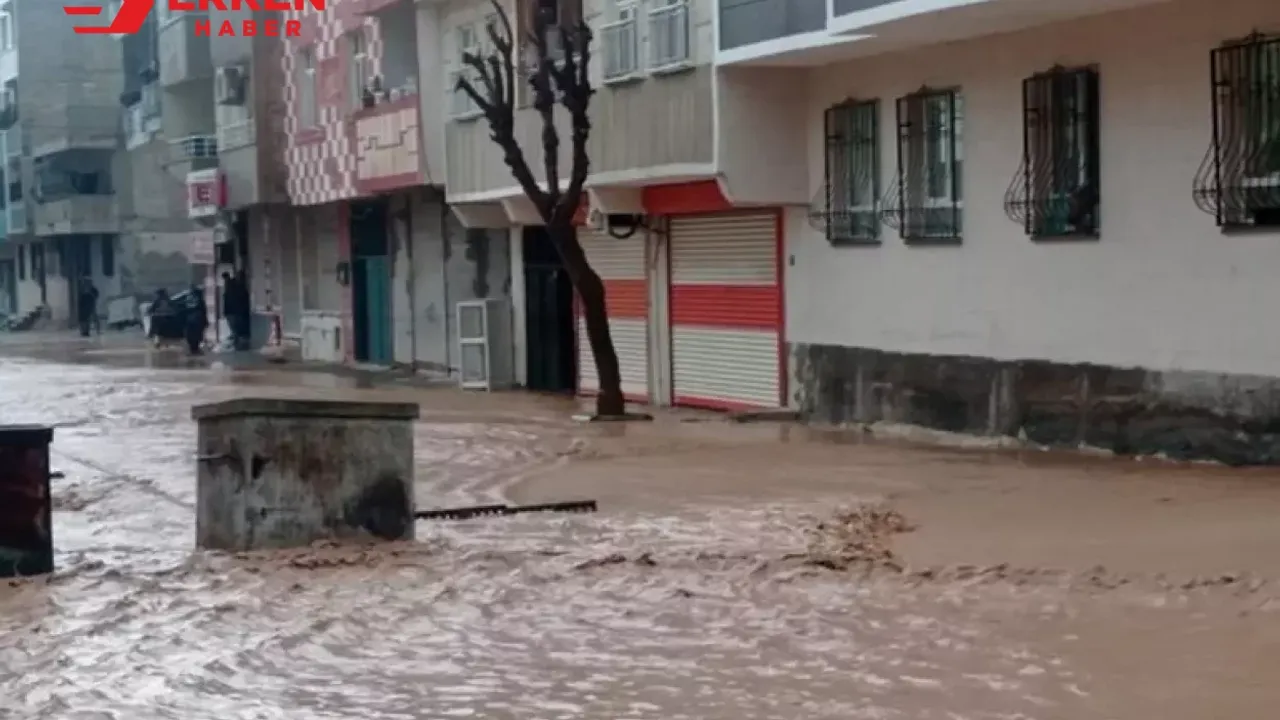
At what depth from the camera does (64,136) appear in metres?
64.9

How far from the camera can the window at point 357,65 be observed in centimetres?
3334

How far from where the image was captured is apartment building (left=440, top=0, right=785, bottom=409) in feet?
69.1

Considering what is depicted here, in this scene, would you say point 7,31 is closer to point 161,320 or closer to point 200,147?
point 161,320

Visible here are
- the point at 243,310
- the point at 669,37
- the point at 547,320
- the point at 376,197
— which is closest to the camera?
the point at 669,37

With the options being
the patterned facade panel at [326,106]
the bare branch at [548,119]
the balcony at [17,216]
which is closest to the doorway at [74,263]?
the balcony at [17,216]

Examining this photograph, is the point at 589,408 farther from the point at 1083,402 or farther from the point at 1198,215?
the point at 1198,215

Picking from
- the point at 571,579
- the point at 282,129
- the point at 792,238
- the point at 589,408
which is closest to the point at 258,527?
the point at 571,579

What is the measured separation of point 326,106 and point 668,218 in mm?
13081

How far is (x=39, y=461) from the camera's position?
10.6 m

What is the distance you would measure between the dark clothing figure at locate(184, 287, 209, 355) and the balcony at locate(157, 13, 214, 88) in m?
5.25

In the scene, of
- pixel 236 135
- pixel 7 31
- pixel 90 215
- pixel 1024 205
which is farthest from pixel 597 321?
pixel 7 31

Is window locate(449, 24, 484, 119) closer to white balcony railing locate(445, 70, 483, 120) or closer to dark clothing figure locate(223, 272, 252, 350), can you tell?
white balcony railing locate(445, 70, 483, 120)

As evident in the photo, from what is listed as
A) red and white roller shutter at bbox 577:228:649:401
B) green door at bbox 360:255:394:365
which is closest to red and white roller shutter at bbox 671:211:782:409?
red and white roller shutter at bbox 577:228:649:401

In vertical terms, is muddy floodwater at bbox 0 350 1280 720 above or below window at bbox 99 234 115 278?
below
